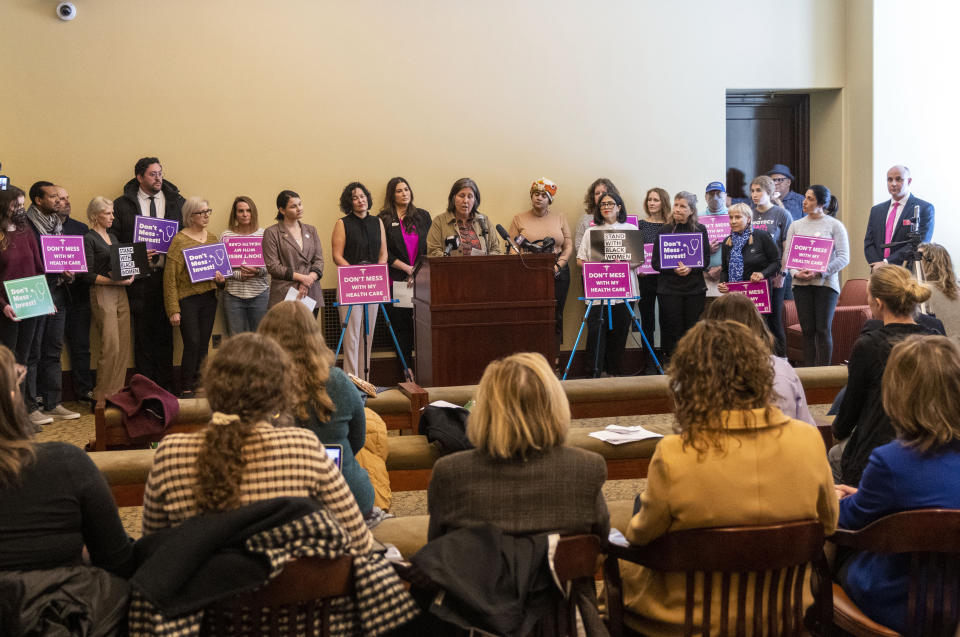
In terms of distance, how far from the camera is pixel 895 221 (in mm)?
7840

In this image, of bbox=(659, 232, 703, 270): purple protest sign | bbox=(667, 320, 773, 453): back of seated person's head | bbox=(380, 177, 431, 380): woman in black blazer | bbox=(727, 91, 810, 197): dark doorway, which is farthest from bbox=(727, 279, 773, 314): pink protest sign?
bbox=(667, 320, 773, 453): back of seated person's head

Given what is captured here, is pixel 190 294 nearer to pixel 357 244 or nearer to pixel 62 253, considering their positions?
pixel 62 253

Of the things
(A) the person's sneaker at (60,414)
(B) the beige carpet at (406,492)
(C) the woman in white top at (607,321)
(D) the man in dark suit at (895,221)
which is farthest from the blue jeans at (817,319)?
(A) the person's sneaker at (60,414)

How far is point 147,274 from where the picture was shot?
7098mm

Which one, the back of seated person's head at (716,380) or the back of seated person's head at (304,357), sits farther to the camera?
the back of seated person's head at (304,357)

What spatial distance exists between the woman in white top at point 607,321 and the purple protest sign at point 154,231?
127 inches

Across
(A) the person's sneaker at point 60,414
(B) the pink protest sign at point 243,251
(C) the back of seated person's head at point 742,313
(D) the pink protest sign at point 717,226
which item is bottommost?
(A) the person's sneaker at point 60,414

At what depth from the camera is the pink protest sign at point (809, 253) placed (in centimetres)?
718

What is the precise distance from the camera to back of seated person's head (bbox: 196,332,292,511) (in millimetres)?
2061

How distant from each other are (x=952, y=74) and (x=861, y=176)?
121 centimetres

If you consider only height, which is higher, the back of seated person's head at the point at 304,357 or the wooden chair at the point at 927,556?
the back of seated person's head at the point at 304,357

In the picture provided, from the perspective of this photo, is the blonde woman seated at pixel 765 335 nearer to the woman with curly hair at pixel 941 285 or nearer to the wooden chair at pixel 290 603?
the wooden chair at pixel 290 603

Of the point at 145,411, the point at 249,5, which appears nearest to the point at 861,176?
the point at 249,5

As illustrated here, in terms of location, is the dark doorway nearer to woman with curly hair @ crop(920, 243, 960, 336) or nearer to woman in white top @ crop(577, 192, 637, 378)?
woman in white top @ crop(577, 192, 637, 378)
